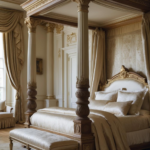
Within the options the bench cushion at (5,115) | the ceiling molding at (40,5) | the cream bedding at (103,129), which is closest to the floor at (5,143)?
the bench cushion at (5,115)

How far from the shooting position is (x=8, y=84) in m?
8.30

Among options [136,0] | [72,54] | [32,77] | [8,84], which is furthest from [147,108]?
[8,84]

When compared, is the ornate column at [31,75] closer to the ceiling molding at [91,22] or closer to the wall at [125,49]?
the ceiling molding at [91,22]

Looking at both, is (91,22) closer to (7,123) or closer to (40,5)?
(40,5)

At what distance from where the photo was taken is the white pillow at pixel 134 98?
16.7ft

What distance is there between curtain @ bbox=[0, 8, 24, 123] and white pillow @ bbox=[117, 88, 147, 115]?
3766 millimetres

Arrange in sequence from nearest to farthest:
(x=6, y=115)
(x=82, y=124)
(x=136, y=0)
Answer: (x=82, y=124)
(x=136, y=0)
(x=6, y=115)

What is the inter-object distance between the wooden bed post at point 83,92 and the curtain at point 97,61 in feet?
8.62

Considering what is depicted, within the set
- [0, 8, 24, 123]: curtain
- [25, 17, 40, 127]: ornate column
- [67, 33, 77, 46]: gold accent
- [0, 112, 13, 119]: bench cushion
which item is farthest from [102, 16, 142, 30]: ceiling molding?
[0, 112, 13, 119]: bench cushion

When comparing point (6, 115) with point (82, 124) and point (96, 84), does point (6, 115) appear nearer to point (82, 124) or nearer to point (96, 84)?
point (96, 84)

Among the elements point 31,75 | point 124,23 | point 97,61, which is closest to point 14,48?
point 31,75

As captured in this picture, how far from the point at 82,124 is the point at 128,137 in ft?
3.52

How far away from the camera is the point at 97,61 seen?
21.9 ft

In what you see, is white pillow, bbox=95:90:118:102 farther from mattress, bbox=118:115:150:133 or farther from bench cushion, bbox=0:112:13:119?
bench cushion, bbox=0:112:13:119
